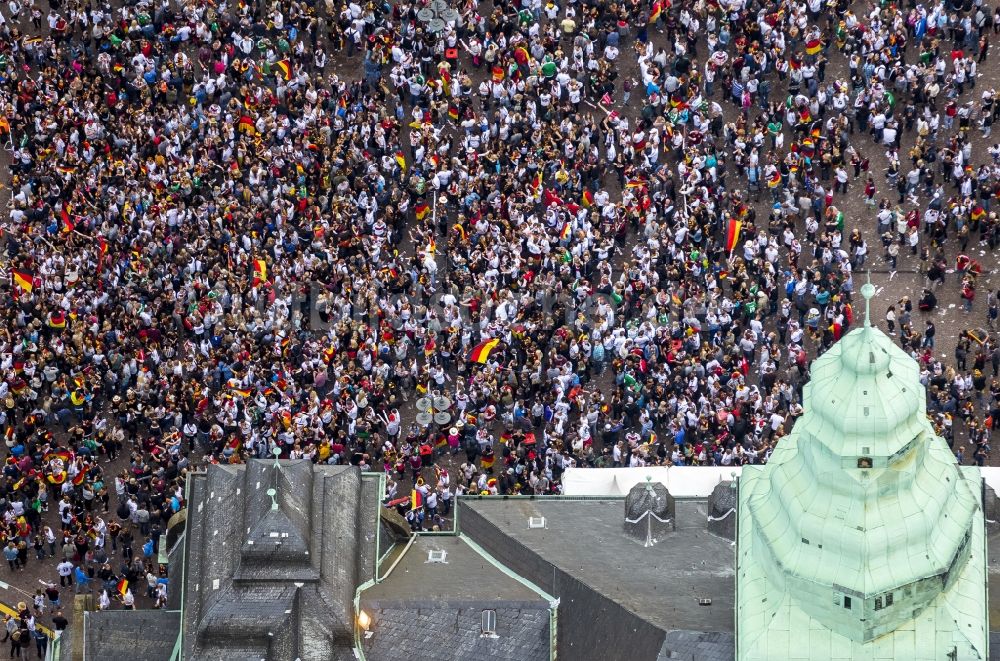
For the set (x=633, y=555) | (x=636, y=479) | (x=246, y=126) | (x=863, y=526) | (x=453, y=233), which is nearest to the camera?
(x=863, y=526)

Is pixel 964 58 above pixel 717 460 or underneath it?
above

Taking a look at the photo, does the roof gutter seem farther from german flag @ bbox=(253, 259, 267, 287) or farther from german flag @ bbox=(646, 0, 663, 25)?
german flag @ bbox=(646, 0, 663, 25)

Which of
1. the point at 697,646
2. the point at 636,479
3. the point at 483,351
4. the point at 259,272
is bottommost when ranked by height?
the point at 697,646

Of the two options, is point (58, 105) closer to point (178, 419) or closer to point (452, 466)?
point (178, 419)

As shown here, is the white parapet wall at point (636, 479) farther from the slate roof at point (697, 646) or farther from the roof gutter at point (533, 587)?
the slate roof at point (697, 646)

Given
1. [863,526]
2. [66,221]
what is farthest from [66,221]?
[863,526]

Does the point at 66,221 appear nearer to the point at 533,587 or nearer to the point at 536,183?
the point at 536,183

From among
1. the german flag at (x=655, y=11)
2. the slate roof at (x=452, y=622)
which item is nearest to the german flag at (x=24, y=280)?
the slate roof at (x=452, y=622)

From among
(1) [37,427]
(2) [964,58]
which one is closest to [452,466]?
(1) [37,427]
